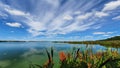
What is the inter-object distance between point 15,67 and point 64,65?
18.8m

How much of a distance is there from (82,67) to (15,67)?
18.9 m

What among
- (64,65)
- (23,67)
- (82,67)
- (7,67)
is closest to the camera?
(82,67)

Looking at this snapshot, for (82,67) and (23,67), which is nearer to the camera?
(82,67)

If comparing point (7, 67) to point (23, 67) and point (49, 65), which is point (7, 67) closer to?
point (23, 67)

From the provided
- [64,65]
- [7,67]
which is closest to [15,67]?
[7,67]

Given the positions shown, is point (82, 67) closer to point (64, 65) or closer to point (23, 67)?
point (64, 65)

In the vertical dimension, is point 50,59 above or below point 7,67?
above

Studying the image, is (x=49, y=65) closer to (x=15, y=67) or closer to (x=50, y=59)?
(x=50, y=59)

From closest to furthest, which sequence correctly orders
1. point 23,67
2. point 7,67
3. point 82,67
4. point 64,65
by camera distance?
point 82,67 < point 64,65 < point 23,67 < point 7,67

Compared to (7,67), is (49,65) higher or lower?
higher

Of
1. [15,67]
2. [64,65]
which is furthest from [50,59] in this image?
Result: [15,67]

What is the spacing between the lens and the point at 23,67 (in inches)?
730

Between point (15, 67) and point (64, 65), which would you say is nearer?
point (64, 65)

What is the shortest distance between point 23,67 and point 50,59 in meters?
17.6
